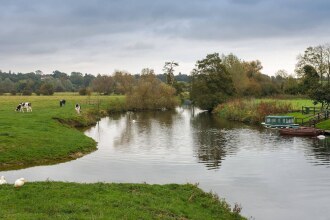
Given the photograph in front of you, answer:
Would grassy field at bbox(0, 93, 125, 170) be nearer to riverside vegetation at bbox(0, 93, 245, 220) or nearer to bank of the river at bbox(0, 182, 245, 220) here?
riverside vegetation at bbox(0, 93, 245, 220)

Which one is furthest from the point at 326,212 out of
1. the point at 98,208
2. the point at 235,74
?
the point at 235,74

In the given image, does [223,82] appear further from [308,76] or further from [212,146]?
[212,146]

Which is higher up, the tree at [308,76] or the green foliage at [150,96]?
the tree at [308,76]

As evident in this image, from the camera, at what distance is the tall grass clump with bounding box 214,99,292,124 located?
7738cm

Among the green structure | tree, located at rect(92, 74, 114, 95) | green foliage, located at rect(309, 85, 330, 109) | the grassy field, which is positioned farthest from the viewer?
tree, located at rect(92, 74, 114, 95)

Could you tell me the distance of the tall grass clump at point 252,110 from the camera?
7738 centimetres

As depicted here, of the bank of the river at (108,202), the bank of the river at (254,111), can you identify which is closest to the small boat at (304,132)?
the bank of the river at (254,111)

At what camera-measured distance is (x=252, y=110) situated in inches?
3191

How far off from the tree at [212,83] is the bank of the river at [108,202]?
8100 cm

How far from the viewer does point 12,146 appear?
120 ft

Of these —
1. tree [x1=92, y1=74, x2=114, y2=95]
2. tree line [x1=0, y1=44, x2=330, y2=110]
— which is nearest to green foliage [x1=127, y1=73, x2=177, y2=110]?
tree line [x1=0, y1=44, x2=330, y2=110]

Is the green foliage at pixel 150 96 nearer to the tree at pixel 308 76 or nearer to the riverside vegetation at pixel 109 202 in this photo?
the tree at pixel 308 76

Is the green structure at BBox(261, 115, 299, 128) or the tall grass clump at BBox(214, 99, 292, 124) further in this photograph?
the tall grass clump at BBox(214, 99, 292, 124)

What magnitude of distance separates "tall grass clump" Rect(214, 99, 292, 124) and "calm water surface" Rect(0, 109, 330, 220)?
22.4 m
